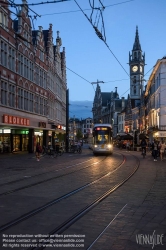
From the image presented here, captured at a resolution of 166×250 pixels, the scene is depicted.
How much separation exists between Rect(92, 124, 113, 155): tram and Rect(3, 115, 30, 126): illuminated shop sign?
748 cm

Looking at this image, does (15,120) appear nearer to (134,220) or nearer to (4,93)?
(4,93)

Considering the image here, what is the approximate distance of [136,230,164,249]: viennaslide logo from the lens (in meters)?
5.99

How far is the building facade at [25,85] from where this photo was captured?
110 ft

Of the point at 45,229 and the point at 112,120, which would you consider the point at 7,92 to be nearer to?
the point at 45,229

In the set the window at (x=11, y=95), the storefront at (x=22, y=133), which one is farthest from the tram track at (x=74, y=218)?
the window at (x=11, y=95)

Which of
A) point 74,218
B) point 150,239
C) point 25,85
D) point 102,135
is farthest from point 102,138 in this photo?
point 150,239

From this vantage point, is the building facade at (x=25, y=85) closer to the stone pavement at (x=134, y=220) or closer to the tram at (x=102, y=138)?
the tram at (x=102, y=138)

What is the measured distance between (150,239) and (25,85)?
3450 cm

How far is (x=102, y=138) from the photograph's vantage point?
36531 mm

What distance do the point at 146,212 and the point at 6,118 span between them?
2577 cm

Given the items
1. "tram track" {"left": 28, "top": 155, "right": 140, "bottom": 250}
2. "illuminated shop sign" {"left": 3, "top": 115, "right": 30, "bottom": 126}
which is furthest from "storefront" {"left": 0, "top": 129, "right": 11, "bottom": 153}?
"tram track" {"left": 28, "top": 155, "right": 140, "bottom": 250}

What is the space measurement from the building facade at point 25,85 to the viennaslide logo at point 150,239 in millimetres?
23790

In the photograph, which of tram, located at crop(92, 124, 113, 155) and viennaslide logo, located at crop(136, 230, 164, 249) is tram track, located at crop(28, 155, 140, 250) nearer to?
viennaslide logo, located at crop(136, 230, 164, 249)

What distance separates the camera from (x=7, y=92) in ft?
111
